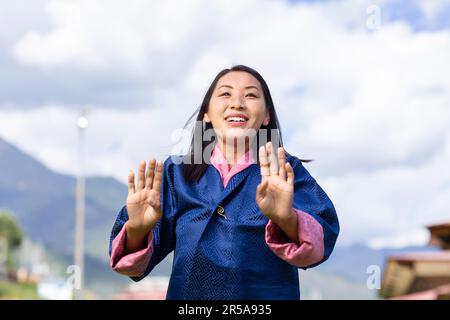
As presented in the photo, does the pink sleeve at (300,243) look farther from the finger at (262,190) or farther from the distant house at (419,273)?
the distant house at (419,273)

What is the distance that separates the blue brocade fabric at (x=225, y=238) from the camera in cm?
258

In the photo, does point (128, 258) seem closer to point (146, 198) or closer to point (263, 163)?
point (146, 198)

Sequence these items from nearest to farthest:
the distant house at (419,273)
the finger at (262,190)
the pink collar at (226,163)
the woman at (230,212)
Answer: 1. the finger at (262,190)
2. the woman at (230,212)
3. the pink collar at (226,163)
4. the distant house at (419,273)

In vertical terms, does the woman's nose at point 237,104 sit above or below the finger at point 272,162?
above

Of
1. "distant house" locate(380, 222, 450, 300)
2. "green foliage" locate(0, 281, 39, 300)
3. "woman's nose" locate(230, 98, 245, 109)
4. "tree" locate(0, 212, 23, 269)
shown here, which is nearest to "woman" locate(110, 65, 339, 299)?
"woman's nose" locate(230, 98, 245, 109)

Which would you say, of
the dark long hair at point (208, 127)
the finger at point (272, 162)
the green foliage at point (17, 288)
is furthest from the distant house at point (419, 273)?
the green foliage at point (17, 288)

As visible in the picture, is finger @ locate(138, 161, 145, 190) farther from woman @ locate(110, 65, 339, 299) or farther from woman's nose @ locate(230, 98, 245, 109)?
woman's nose @ locate(230, 98, 245, 109)

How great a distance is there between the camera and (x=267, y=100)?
2.83 m

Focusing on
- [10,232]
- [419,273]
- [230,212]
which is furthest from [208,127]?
[10,232]

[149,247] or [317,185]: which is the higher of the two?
[317,185]
